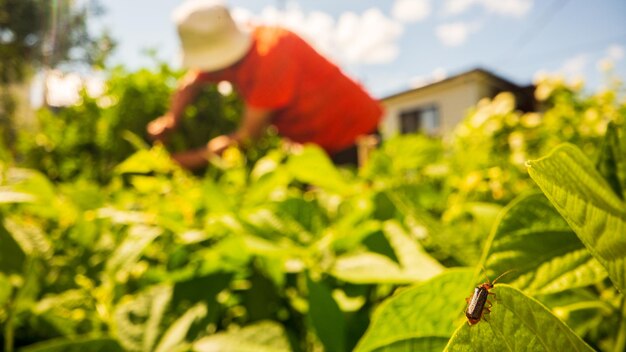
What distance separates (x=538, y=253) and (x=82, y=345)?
46 centimetres

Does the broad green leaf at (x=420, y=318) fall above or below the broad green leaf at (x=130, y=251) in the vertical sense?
above

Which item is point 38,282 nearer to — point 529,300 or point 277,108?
point 529,300

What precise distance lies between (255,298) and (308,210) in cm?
15

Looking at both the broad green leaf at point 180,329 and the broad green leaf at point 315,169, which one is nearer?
the broad green leaf at point 180,329

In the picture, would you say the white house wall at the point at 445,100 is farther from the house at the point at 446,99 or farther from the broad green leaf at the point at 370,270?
the broad green leaf at the point at 370,270

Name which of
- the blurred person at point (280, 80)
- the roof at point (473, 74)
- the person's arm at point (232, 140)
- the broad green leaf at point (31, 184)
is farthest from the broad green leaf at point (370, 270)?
the roof at point (473, 74)

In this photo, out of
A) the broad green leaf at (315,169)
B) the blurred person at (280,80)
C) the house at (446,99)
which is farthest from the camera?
the house at (446,99)

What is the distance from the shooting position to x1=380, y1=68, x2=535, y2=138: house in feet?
60.5

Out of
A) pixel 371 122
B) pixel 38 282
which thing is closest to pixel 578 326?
pixel 38 282

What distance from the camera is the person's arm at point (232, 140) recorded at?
2201mm

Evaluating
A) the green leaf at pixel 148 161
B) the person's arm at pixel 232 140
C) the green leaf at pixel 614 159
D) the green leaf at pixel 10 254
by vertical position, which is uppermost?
the green leaf at pixel 614 159

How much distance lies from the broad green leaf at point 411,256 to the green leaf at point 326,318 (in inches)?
3.7

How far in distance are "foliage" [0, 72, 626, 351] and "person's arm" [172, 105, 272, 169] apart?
3.45 feet

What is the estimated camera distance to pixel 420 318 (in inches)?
12.8
